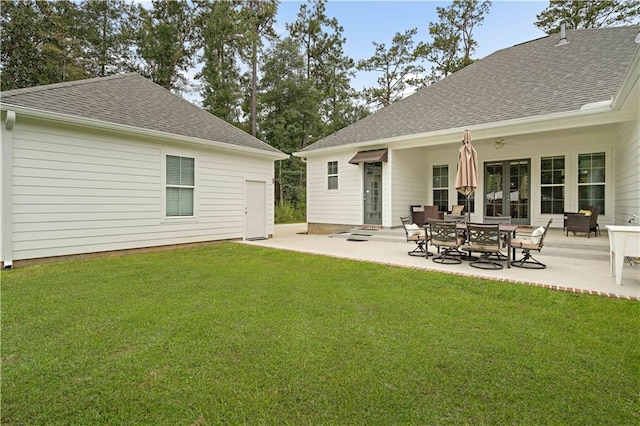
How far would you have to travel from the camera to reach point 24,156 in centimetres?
610

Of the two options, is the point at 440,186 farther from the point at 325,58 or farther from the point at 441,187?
the point at 325,58

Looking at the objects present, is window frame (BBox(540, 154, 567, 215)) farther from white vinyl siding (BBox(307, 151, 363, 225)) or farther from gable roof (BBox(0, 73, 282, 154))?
gable roof (BBox(0, 73, 282, 154))

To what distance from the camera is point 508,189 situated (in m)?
10.7

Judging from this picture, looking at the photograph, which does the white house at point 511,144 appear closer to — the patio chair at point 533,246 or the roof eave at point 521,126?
the roof eave at point 521,126

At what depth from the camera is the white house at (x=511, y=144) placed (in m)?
7.91

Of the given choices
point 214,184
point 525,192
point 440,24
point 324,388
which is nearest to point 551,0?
point 440,24

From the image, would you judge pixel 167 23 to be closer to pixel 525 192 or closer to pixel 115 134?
pixel 115 134

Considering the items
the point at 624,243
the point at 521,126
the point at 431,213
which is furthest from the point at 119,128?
the point at 521,126

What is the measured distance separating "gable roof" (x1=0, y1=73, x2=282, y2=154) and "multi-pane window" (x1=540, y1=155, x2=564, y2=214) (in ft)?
29.9

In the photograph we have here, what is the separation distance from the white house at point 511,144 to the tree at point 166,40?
13.9m

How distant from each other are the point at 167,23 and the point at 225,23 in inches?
157

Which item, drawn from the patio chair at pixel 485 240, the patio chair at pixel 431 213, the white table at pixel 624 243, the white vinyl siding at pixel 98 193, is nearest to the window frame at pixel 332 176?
the patio chair at pixel 431 213

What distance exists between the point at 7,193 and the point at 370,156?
31.0ft

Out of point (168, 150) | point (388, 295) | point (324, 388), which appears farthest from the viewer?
point (168, 150)
